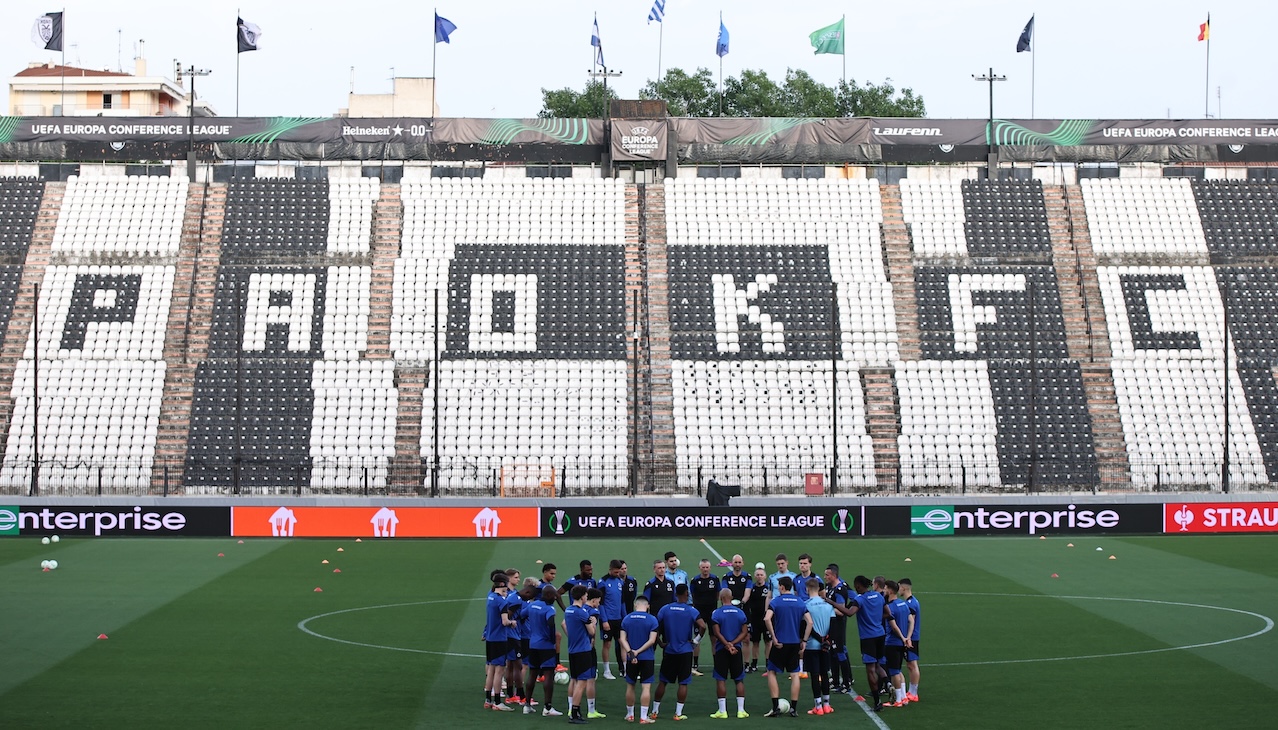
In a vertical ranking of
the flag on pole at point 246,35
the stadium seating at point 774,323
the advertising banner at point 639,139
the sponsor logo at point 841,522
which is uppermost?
the flag on pole at point 246,35

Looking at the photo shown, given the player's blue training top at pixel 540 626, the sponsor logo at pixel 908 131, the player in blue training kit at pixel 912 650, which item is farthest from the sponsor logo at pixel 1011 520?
the sponsor logo at pixel 908 131

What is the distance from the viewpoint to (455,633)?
943 inches

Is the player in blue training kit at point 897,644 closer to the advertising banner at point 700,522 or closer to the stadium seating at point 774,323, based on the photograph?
the advertising banner at point 700,522

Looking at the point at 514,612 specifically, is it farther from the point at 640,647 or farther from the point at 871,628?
the point at 871,628

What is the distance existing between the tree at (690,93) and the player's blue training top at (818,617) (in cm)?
8801

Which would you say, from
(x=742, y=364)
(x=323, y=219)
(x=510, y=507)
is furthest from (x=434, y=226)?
(x=510, y=507)

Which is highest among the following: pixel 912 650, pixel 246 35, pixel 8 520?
pixel 246 35

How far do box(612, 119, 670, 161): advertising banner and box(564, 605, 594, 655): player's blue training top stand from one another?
46074 mm

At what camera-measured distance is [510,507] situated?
1564 inches

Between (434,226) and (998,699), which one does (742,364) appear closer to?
(434,226)

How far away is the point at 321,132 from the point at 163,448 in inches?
745

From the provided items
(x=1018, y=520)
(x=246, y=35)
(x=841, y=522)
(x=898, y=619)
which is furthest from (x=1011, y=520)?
(x=246, y=35)

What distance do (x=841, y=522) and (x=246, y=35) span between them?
129 feet

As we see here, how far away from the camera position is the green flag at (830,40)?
65.8 metres
